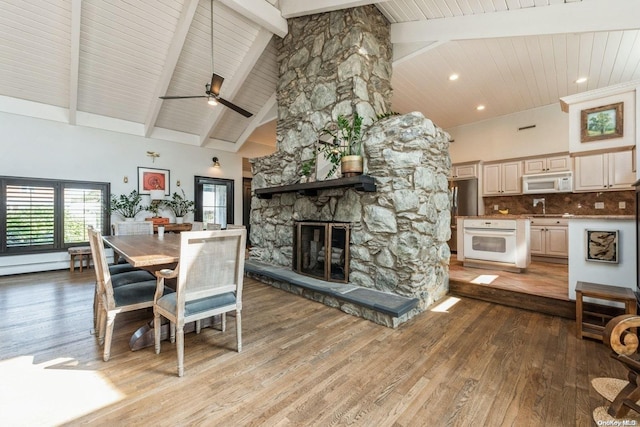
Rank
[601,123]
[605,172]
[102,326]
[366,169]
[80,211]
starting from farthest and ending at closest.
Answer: [80,211]
[605,172]
[366,169]
[601,123]
[102,326]

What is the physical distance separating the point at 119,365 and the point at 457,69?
5355 mm

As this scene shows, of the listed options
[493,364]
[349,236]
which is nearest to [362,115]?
[349,236]

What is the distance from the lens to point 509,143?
5.68 metres

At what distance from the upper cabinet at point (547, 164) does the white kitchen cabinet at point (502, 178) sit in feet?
0.48

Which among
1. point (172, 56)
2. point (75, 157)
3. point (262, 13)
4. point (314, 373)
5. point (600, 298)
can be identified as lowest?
point (314, 373)

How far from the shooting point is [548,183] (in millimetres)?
5043

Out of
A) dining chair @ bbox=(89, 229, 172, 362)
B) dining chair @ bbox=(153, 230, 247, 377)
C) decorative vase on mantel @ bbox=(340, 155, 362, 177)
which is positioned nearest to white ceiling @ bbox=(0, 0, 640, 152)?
decorative vase on mantel @ bbox=(340, 155, 362, 177)

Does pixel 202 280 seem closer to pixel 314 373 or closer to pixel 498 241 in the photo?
pixel 314 373

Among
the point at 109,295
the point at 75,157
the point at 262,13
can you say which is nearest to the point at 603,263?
the point at 109,295

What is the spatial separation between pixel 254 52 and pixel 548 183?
5.86m

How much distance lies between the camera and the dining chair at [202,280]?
1812 millimetres

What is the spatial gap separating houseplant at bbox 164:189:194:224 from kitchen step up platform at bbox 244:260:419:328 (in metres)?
3.40

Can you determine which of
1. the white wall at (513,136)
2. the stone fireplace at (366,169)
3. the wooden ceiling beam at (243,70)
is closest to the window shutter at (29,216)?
the wooden ceiling beam at (243,70)

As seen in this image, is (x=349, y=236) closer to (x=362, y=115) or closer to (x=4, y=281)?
(x=362, y=115)
